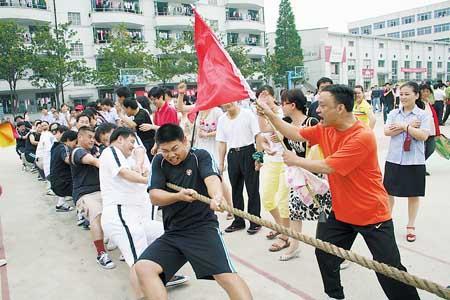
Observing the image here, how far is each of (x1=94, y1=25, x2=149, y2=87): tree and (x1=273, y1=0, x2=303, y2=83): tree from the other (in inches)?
644

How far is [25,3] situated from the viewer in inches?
1155

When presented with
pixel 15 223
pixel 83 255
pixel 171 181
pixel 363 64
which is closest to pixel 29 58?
pixel 15 223

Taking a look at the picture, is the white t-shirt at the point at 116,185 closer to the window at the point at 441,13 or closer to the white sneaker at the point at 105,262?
the white sneaker at the point at 105,262

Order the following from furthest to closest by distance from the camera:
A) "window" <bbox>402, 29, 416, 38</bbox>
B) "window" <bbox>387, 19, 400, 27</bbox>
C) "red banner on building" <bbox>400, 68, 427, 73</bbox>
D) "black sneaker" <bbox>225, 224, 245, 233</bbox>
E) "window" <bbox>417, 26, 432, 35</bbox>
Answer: "window" <bbox>387, 19, 400, 27</bbox>
"window" <bbox>402, 29, 416, 38</bbox>
"window" <bbox>417, 26, 432, 35</bbox>
"red banner on building" <bbox>400, 68, 427, 73</bbox>
"black sneaker" <bbox>225, 224, 245, 233</bbox>

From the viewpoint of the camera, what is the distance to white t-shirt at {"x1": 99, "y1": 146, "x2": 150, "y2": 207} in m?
3.48

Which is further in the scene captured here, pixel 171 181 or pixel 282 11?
pixel 282 11

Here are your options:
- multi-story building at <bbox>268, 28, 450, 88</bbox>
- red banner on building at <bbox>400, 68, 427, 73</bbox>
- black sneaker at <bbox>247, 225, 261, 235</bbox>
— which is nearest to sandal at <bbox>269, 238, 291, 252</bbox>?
→ black sneaker at <bbox>247, 225, 261, 235</bbox>

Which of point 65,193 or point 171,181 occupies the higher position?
point 171,181

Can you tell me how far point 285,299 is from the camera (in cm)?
311

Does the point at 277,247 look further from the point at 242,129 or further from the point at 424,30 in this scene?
the point at 424,30

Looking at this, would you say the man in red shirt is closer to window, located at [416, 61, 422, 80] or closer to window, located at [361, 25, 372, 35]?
window, located at [416, 61, 422, 80]

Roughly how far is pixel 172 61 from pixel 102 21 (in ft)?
21.7

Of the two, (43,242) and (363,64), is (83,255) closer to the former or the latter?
(43,242)

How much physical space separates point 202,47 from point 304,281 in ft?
6.90
